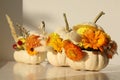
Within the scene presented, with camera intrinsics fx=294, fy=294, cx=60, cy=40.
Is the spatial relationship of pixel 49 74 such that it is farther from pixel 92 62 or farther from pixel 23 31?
pixel 23 31

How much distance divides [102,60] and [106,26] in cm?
36

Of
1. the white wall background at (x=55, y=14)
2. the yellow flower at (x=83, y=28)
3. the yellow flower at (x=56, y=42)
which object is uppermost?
the white wall background at (x=55, y=14)

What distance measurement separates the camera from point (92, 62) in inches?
41.5

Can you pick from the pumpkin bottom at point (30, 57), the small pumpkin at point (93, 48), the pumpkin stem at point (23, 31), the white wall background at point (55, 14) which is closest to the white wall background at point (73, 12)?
the white wall background at point (55, 14)

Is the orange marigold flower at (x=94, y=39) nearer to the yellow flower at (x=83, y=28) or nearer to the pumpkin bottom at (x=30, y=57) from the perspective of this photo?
the yellow flower at (x=83, y=28)

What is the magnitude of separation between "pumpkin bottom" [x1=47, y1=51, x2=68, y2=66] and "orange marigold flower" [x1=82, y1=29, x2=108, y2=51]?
130 millimetres

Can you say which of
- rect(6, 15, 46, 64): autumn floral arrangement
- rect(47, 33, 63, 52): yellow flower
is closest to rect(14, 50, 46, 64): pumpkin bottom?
rect(6, 15, 46, 64): autumn floral arrangement

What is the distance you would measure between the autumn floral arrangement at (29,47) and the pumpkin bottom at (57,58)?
0.12 ft

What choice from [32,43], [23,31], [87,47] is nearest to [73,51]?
[87,47]

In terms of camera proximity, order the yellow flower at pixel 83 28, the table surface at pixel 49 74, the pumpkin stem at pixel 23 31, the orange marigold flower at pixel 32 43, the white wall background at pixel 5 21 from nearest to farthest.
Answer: the table surface at pixel 49 74 → the yellow flower at pixel 83 28 → the orange marigold flower at pixel 32 43 → the pumpkin stem at pixel 23 31 → the white wall background at pixel 5 21

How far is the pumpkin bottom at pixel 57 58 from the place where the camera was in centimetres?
116

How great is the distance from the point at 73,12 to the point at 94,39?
40cm

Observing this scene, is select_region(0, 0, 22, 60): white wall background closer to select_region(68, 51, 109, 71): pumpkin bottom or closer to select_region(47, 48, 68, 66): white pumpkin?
select_region(47, 48, 68, 66): white pumpkin

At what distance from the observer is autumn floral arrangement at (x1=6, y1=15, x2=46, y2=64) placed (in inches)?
46.8
